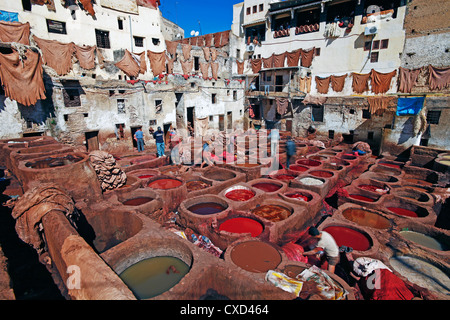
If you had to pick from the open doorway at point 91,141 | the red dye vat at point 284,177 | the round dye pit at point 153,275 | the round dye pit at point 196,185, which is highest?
the open doorway at point 91,141

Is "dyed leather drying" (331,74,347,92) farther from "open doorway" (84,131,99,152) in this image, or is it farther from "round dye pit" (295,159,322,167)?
"open doorway" (84,131,99,152)

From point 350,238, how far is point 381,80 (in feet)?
61.6

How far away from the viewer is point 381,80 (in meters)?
20.2

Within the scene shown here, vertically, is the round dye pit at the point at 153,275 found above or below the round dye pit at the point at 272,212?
below

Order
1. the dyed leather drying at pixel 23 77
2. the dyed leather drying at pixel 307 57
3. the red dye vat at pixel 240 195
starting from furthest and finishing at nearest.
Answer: the dyed leather drying at pixel 307 57 < the dyed leather drying at pixel 23 77 < the red dye vat at pixel 240 195

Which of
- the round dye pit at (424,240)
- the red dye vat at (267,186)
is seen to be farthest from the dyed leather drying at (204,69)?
the round dye pit at (424,240)

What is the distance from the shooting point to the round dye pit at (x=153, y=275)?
484 centimetres

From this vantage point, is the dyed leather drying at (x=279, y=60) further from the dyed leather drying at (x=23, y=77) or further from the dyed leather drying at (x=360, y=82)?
the dyed leather drying at (x=23, y=77)

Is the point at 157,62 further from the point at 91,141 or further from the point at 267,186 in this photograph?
the point at 267,186

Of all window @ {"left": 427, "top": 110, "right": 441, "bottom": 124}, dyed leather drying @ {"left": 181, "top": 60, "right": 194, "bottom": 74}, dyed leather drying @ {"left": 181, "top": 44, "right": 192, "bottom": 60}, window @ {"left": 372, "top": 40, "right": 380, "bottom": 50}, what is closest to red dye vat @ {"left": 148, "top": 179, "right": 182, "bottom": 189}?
dyed leather drying @ {"left": 181, "top": 60, "right": 194, "bottom": 74}

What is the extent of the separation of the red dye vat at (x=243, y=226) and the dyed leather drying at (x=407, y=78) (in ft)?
64.8

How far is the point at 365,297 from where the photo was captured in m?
4.96

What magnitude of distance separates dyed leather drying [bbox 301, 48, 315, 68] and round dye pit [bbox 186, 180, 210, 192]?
775 inches

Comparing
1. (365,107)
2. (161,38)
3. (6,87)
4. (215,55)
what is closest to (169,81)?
(161,38)
